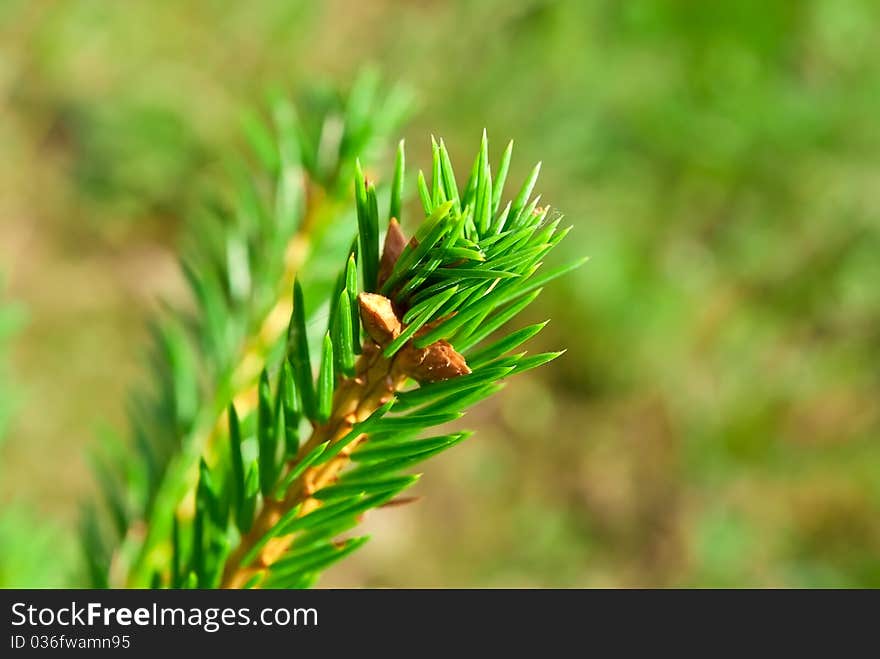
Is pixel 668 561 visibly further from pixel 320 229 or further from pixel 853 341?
pixel 320 229

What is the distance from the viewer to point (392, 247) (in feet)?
1.06

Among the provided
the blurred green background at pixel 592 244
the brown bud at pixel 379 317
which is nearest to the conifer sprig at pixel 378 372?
the brown bud at pixel 379 317

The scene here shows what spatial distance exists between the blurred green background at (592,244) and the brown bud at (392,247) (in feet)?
5.92

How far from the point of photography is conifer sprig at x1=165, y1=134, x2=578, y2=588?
306 mm

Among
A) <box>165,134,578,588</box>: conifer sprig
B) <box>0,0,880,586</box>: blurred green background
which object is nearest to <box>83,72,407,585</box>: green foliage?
<box>165,134,578,588</box>: conifer sprig

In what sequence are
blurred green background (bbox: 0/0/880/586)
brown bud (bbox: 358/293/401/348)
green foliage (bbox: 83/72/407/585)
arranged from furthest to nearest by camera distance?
blurred green background (bbox: 0/0/880/586) → green foliage (bbox: 83/72/407/585) → brown bud (bbox: 358/293/401/348)

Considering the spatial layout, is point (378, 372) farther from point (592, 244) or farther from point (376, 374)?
point (592, 244)

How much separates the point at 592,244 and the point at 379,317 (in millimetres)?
2357

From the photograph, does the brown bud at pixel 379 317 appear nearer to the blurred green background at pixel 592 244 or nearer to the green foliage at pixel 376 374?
the green foliage at pixel 376 374

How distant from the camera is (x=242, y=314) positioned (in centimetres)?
52

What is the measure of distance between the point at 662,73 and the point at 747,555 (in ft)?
5.13

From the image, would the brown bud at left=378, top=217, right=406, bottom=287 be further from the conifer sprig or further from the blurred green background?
the blurred green background

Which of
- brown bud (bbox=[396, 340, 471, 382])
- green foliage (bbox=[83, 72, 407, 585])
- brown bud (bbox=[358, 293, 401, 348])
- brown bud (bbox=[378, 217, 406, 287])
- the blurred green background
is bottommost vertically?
brown bud (bbox=[396, 340, 471, 382])

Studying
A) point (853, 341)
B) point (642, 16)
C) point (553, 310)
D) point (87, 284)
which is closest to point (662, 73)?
point (642, 16)
